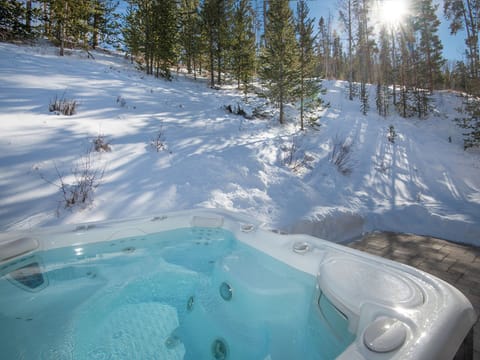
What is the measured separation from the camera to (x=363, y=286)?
4.48 ft

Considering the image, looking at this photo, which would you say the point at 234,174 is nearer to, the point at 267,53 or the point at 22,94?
the point at 22,94

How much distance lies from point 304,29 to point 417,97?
34.1ft

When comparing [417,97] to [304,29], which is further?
[417,97]

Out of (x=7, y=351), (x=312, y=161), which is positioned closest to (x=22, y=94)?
(x=7, y=351)

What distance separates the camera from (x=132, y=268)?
253cm

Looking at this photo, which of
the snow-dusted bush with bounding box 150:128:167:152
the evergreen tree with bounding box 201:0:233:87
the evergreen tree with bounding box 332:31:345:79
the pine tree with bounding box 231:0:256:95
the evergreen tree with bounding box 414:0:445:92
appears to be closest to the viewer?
the snow-dusted bush with bounding box 150:128:167:152

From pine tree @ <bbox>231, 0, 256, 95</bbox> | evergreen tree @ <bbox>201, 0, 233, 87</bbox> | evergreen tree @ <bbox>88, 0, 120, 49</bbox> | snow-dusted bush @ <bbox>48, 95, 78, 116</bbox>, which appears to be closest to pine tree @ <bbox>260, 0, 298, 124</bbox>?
A: pine tree @ <bbox>231, 0, 256, 95</bbox>

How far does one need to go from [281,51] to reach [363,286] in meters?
9.61

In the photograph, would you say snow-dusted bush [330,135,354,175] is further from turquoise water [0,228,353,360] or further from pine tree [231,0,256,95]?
pine tree [231,0,256,95]

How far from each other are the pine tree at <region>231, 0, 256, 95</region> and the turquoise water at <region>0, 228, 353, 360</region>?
11933 mm

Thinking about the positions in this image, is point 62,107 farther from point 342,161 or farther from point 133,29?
point 133,29

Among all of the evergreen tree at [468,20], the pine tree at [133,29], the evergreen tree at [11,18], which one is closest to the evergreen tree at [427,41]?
the evergreen tree at [468,20]

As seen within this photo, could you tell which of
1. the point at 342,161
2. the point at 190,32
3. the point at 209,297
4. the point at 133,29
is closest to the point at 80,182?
the point at 209,297

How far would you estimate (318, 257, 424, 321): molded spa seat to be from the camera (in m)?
1.24
